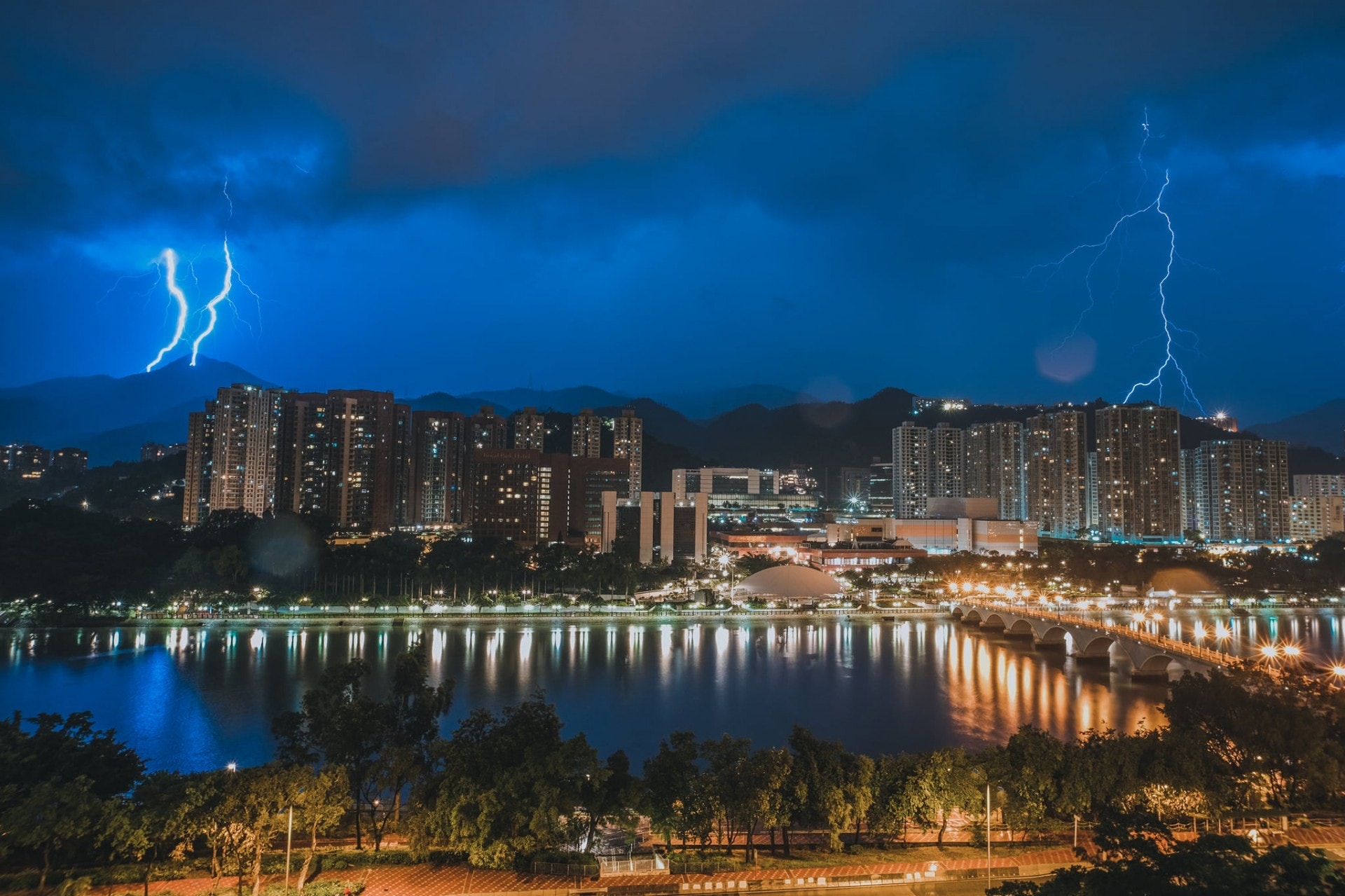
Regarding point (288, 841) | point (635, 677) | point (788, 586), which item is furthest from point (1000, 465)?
point (288, 841)

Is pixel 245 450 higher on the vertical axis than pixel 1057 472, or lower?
higher

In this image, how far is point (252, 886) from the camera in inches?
217

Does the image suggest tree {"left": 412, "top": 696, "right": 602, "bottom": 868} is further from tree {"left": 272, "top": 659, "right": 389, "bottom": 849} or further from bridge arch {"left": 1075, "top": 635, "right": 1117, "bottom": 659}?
bridge arch {"left": 1075, "top": 635, "right": 1117, "bottom": 659}

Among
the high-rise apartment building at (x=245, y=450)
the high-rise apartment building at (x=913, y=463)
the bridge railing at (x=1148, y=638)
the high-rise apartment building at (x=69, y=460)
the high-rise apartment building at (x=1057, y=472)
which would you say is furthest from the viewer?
the high-rise apartment building at (x=913, y=463)

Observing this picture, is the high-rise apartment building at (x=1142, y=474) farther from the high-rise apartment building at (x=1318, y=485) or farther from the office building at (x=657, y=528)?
the office building at (x=657, y=528)

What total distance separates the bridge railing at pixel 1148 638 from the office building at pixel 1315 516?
2839cm

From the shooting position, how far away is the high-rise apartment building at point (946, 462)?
153 ft

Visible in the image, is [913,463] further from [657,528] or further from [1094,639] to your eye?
[1094,639]

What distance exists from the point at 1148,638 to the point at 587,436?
3398cm

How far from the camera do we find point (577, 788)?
6168 mm

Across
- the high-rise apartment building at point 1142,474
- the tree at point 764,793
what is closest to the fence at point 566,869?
the tree at point 764,793

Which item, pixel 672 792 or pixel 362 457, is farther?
pixel 362 457

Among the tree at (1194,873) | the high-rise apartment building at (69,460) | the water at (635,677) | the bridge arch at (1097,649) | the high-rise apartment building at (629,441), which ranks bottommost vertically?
the water at (635,677)

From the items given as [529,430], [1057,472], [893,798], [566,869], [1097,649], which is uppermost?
[529,430]
